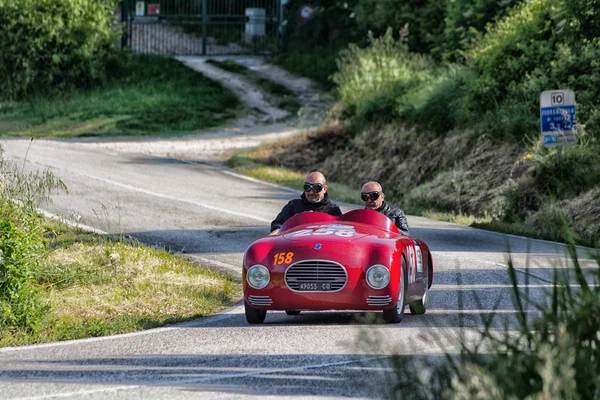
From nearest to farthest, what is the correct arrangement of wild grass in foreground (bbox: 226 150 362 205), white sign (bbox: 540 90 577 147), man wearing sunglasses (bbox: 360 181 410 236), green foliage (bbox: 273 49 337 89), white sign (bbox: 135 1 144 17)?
man wearing sunglasses (bbox: 360 181 410 236) < white sign (bbox: 540 90 577 147) < wild grass in foreground (bbox: 226 150 362 205) < green foliage (bbox: 273 49 337 89) < white sign (bbox: 135 1 144 17)

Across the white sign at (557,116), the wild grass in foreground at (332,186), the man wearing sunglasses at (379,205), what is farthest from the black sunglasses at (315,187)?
the white sign at (557,116)

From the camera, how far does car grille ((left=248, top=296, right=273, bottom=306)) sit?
12.1 metres

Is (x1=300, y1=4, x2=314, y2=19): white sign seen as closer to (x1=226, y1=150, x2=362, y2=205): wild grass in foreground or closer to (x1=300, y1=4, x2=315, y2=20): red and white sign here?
(x1=300, y1=4, x2=315, y2=20): red and white sign

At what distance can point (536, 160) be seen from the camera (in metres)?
25.4

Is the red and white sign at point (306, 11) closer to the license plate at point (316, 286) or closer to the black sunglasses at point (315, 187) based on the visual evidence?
the black sunglasses at point (315, 187)

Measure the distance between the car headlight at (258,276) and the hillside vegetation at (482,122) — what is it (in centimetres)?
927

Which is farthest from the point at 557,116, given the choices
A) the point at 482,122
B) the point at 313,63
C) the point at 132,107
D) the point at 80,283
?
the point at 313,63

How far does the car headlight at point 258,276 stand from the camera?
1212 centimetres

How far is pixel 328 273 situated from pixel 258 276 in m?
0.76

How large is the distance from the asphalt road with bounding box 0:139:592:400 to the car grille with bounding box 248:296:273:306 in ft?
0.86

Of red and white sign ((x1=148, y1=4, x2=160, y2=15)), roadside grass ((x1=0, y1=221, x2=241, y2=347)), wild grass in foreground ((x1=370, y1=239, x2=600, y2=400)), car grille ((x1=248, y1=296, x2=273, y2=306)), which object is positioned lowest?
roadside grass ((x1=0, y1=221, x2=241, y2=347))

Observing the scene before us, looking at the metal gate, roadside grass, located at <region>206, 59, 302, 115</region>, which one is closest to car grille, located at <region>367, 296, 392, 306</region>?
roadside grass, located at <region>206, 59, 302, 115</region>

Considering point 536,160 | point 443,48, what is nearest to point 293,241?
point 536,160

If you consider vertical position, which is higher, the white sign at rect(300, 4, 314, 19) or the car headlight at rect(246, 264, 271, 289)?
the white sign at rect(300, 4, 314, 19)
